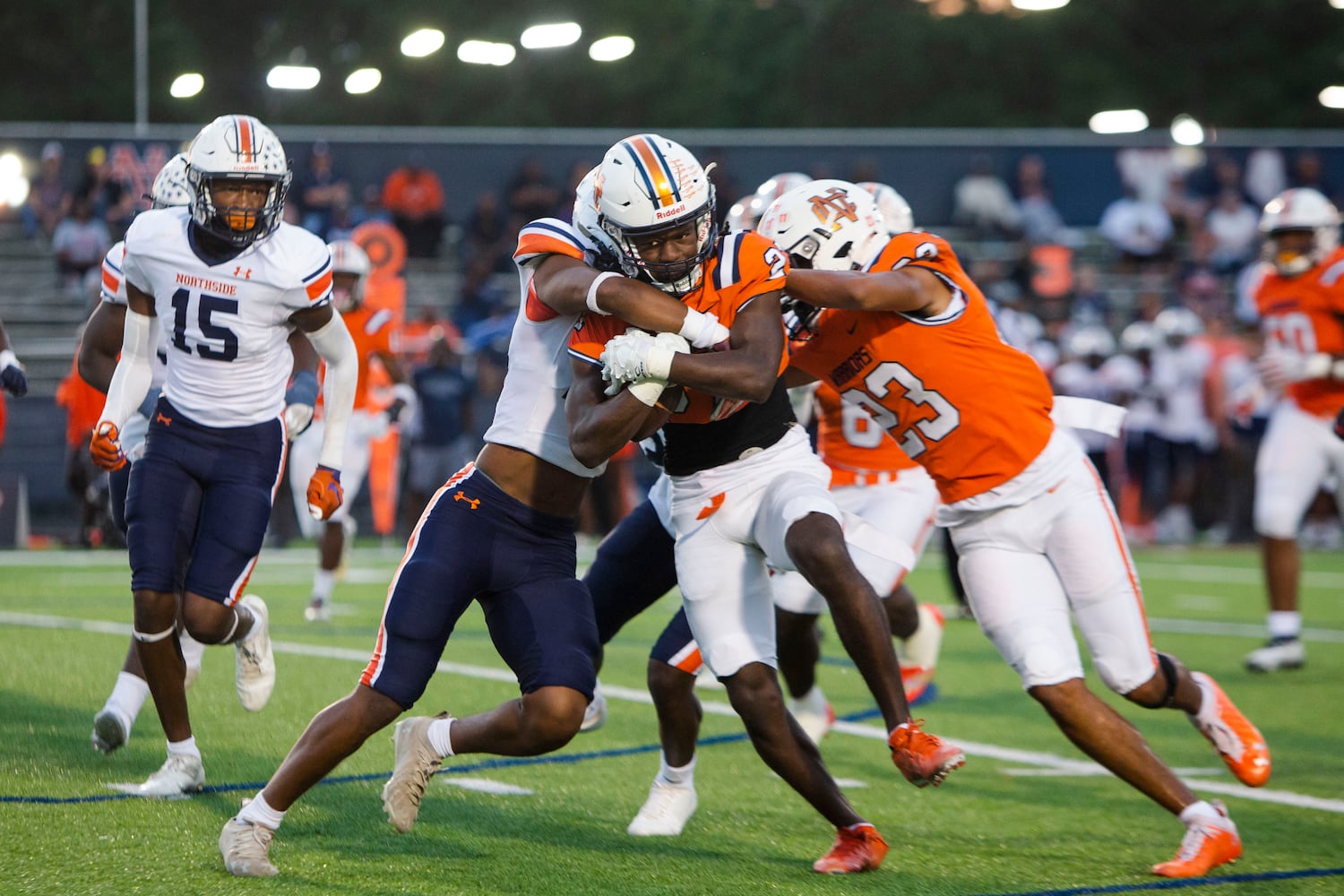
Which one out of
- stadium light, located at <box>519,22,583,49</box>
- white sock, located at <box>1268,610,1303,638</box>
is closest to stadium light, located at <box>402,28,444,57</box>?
stadium light, located at <box>519,22,583,49</box>

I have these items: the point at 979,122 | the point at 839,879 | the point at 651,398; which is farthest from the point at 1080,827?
the point at 979,122

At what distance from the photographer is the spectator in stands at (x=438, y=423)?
15.3 metres

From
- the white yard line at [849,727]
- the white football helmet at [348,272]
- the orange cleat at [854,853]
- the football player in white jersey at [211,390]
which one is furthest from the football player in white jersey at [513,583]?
the white football helmet at [348,272]

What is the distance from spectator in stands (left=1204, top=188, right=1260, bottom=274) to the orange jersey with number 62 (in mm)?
15669

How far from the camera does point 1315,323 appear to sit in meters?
8.31

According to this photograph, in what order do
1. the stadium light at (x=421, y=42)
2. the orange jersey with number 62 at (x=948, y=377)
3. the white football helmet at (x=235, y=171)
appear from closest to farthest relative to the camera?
the orange jersey with number 62 at (x=948, y=377) → the white football helmet at (x=235, y=171) → the stadium light at (x=421, y=42)

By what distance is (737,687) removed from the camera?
438cm

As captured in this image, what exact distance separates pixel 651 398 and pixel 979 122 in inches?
1435

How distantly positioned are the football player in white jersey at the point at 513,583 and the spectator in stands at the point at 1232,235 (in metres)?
16.6

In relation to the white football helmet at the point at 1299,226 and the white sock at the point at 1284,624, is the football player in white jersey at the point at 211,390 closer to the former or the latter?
the white football helmet at the point at 1299,226

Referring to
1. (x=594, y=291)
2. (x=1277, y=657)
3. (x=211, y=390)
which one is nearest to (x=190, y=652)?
(x=211, y=390)

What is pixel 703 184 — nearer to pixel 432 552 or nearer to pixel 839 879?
pixel 432 552

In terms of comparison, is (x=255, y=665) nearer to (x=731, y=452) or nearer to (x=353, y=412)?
(x=731, y=452)

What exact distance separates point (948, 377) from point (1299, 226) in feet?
14.0
